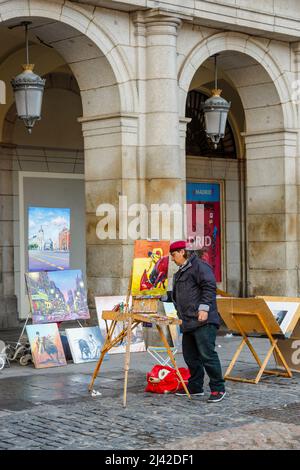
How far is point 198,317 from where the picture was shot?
9961mm

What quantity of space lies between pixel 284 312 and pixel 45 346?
3062 mm

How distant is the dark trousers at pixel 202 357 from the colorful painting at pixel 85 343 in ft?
8.92

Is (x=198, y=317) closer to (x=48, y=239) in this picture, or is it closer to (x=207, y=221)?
(x=48, y=239)

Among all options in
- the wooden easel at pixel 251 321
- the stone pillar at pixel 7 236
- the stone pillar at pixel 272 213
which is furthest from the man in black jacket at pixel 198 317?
the stone pillar at pixel 7 236

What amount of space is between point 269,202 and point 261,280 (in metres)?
1.31

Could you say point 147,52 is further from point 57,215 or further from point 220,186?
point 220,186

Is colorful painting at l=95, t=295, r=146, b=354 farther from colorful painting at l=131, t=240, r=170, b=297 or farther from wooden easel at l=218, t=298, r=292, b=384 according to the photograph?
wooden easel at l=218, t=298, r=292, b=384

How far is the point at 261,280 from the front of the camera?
16.8m

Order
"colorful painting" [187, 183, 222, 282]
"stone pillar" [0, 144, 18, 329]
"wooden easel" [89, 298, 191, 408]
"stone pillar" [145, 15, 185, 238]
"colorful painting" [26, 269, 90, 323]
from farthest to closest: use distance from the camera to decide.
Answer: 1. "colorful painting" [187, 183, 222, 282]
2. "stone pillar" [0, 144, 18, 329]
3. "stone pillar" [145, 15, 185, 238]
4. "colorful painting" [26, 269, 90, 323]
5. "wooden easel" [89, 298, 191, 408]

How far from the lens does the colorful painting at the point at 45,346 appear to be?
12375 mm

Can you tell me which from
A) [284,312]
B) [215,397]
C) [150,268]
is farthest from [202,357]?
[150,268]

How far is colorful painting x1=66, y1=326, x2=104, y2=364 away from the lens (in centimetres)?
1275

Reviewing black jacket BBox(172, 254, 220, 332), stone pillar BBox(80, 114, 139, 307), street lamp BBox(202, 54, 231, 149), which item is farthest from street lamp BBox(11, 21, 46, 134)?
black jacket BBox(172, 254, 220, 332)

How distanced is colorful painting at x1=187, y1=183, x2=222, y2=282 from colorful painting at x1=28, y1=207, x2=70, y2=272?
295 cm
